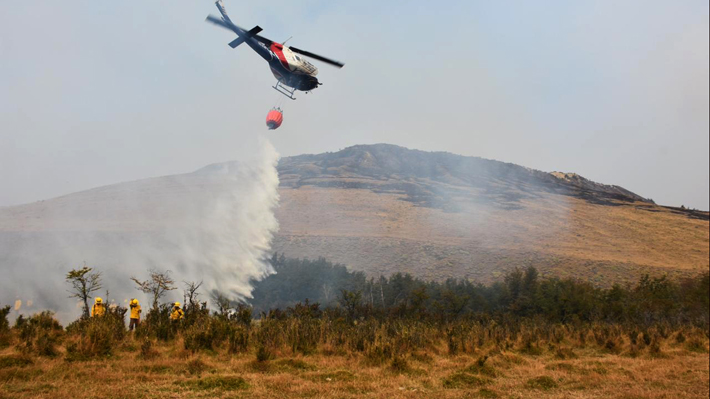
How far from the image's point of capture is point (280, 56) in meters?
20.2

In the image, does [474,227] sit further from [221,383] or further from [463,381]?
[221,383]

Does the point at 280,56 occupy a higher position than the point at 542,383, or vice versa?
the point at 280,56

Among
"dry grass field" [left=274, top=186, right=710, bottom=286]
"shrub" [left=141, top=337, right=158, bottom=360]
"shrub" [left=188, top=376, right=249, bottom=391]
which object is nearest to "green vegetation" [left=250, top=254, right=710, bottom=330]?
"dry grass field" [left=274, top=186, right=710, bottom=286]

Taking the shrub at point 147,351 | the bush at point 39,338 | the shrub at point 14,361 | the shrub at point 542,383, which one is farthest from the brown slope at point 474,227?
the shrub at point 14,361

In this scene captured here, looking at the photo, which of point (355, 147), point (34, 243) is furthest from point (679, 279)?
point (355, 147)

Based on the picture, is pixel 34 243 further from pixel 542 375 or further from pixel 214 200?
pixel 542 375

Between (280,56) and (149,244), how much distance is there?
26903 mm

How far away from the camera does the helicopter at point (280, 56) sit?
19.8 metres

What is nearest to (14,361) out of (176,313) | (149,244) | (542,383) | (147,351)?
(147,351)

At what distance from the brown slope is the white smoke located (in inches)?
491

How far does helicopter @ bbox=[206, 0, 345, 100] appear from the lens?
19.8 metres

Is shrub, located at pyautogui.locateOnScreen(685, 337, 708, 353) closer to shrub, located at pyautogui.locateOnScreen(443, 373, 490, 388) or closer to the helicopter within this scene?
shrub, located at pyautogui.locateOnScreen(443, 373, 490, 388)

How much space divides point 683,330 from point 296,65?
24.6 metres

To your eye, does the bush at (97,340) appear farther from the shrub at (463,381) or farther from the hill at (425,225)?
the hill at (425,225)
